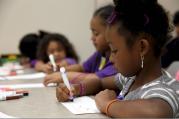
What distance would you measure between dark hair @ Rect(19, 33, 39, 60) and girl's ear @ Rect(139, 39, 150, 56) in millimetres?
1800

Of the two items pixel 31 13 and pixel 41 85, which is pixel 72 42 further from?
pixel 41 85

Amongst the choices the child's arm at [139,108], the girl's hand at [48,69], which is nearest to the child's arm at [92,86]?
the child's arm at [139,108]

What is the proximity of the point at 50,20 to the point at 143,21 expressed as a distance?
1.89 meters

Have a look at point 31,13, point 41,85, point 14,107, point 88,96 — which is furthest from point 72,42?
point 14,107

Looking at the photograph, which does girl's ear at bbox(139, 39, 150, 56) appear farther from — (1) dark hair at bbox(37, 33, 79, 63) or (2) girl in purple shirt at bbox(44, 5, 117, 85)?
(1) dark hair at bbox(37, 33, 79, 63)

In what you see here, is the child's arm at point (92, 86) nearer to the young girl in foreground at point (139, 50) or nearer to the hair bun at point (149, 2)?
the young girl in foreground at point (139, 50)

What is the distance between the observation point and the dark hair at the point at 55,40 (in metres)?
2.39

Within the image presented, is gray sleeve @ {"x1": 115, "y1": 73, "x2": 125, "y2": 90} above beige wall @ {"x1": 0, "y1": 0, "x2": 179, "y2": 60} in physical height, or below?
below

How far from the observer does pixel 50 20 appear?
272cm

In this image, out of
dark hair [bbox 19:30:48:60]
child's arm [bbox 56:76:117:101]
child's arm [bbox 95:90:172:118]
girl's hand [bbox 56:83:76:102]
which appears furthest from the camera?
dark hair [bbox 19:30:48:60]

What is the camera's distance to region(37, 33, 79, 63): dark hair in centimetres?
239

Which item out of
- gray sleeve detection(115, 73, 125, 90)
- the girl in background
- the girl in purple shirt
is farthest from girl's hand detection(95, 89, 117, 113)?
the girl in background

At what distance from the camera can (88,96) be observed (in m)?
1.23

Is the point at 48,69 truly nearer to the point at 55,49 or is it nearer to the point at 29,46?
the point at 55,49
